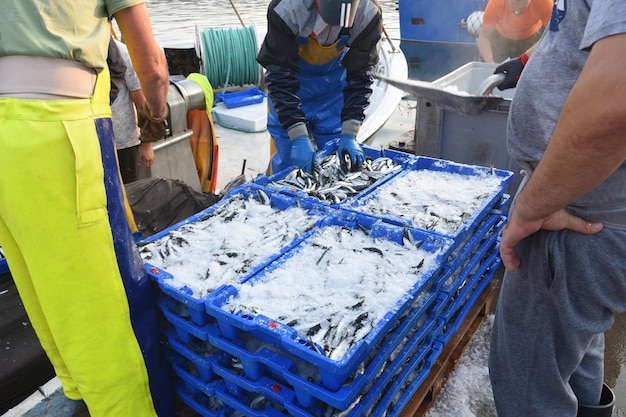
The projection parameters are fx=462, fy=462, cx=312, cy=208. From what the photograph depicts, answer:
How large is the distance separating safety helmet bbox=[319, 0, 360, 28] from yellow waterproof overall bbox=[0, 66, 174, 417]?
65.6 inches

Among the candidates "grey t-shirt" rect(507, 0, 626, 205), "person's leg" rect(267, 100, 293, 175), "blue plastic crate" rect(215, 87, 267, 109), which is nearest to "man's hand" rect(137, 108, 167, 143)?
"person's leg" rect(267, 100, 293, 175)

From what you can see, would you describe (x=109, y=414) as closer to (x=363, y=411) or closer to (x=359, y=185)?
(x=363, y=411)

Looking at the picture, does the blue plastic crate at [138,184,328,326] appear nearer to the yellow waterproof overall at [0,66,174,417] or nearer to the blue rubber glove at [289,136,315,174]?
the yellow waterproof overall at [0,66,174,417]

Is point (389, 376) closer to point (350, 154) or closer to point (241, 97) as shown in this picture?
point (350, 154)

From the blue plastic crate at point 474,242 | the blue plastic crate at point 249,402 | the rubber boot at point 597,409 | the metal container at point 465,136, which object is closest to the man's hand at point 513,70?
the blue plastic crate at point 474,242

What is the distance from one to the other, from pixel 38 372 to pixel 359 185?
2.15 meters

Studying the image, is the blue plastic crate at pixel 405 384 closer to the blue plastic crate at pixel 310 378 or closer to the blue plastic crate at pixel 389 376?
the blue plastic crate at pixel 389 376

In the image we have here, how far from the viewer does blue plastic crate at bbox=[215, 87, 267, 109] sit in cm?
779

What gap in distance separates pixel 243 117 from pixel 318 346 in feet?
19.8

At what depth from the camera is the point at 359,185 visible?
9.66 ft

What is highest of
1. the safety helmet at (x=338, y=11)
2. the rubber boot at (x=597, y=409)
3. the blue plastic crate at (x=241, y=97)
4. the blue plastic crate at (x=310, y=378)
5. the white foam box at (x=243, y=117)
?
the safety helmet at (x=338, y=11)

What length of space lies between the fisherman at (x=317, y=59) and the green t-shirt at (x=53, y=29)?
1.67 meters

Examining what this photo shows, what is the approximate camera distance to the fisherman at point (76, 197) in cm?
171

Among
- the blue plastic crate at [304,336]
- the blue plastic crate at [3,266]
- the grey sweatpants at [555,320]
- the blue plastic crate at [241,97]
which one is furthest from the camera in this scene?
the blue plastic crate at [241,97]
